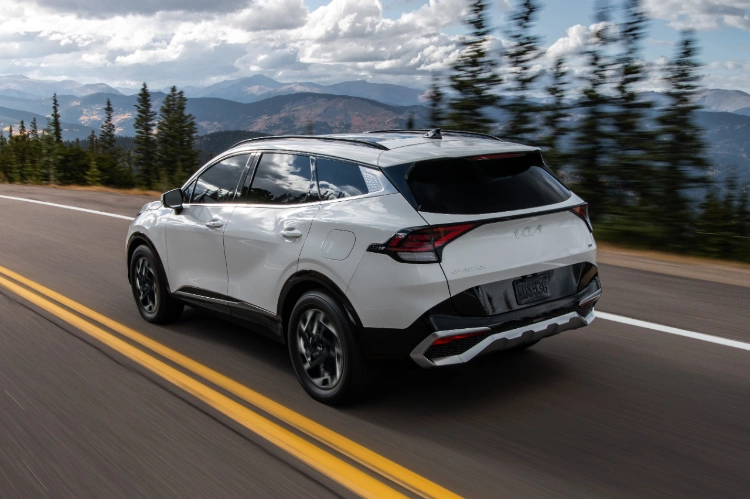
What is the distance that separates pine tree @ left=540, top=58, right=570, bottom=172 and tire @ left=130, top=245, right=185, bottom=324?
7.46 m

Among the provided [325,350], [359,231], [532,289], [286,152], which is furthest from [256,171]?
[532,289]

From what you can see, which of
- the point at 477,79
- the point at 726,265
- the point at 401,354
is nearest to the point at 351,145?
the point at 401,354

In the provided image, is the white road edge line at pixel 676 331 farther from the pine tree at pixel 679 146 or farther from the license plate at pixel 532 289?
the pine tree at pixel 679 146

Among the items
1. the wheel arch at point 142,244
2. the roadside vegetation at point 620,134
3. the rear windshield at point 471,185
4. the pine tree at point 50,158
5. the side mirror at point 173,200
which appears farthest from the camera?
the pine tree at point 50,158

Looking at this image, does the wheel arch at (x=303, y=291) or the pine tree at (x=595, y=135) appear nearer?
the wheel arch at (x=303, y=291)

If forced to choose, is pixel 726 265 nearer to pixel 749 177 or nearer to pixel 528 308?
pixel 749 177

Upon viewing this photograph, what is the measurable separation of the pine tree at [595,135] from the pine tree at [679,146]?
34.1 inches

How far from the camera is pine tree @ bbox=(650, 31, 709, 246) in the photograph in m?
10.5

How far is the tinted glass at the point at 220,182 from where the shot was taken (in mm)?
5469

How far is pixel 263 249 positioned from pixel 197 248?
1.01 m

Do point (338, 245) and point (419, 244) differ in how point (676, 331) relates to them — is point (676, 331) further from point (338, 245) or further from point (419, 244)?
point (338, 245)

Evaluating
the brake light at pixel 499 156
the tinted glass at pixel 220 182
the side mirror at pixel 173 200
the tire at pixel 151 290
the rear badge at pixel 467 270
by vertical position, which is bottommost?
the tire at pixel 151 290

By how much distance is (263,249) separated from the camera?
15.9ft

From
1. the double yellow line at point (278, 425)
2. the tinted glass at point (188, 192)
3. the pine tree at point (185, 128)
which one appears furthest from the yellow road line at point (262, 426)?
the pine tree at point (185, 128)
